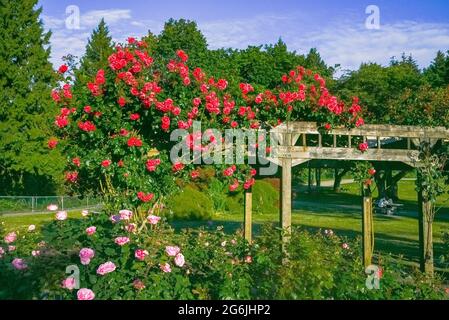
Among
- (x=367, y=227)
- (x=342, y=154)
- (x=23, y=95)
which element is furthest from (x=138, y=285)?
(x=23, y=95)

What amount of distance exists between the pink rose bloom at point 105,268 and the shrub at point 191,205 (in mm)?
14179

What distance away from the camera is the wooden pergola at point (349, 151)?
25.0 ft

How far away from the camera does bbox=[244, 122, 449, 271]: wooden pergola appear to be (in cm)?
761

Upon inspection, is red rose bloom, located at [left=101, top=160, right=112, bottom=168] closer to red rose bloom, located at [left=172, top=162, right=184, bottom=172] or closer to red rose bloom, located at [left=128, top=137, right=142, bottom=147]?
red rose bloom, located at [left=128, top=137, right=142, bottom=147]

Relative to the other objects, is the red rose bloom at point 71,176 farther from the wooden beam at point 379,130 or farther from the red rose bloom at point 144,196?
the wooden beam at point 379,130

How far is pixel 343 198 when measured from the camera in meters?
32.2

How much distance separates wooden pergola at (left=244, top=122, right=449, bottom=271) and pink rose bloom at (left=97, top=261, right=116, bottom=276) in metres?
3.86

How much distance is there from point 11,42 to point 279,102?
23.9 meters

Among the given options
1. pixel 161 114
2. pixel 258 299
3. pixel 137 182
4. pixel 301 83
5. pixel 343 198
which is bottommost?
pixel 343 198

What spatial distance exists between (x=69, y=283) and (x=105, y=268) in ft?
1.03

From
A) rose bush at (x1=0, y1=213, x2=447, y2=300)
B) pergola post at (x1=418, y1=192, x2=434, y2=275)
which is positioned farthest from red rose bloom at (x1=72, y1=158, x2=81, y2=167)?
pergola post at (x1=418, y1=192, x2=434, y2=275)

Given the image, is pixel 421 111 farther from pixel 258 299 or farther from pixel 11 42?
pixel 11 42

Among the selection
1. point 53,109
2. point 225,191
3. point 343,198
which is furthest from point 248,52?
point 225,191

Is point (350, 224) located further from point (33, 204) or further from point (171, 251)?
point (33, 204)
